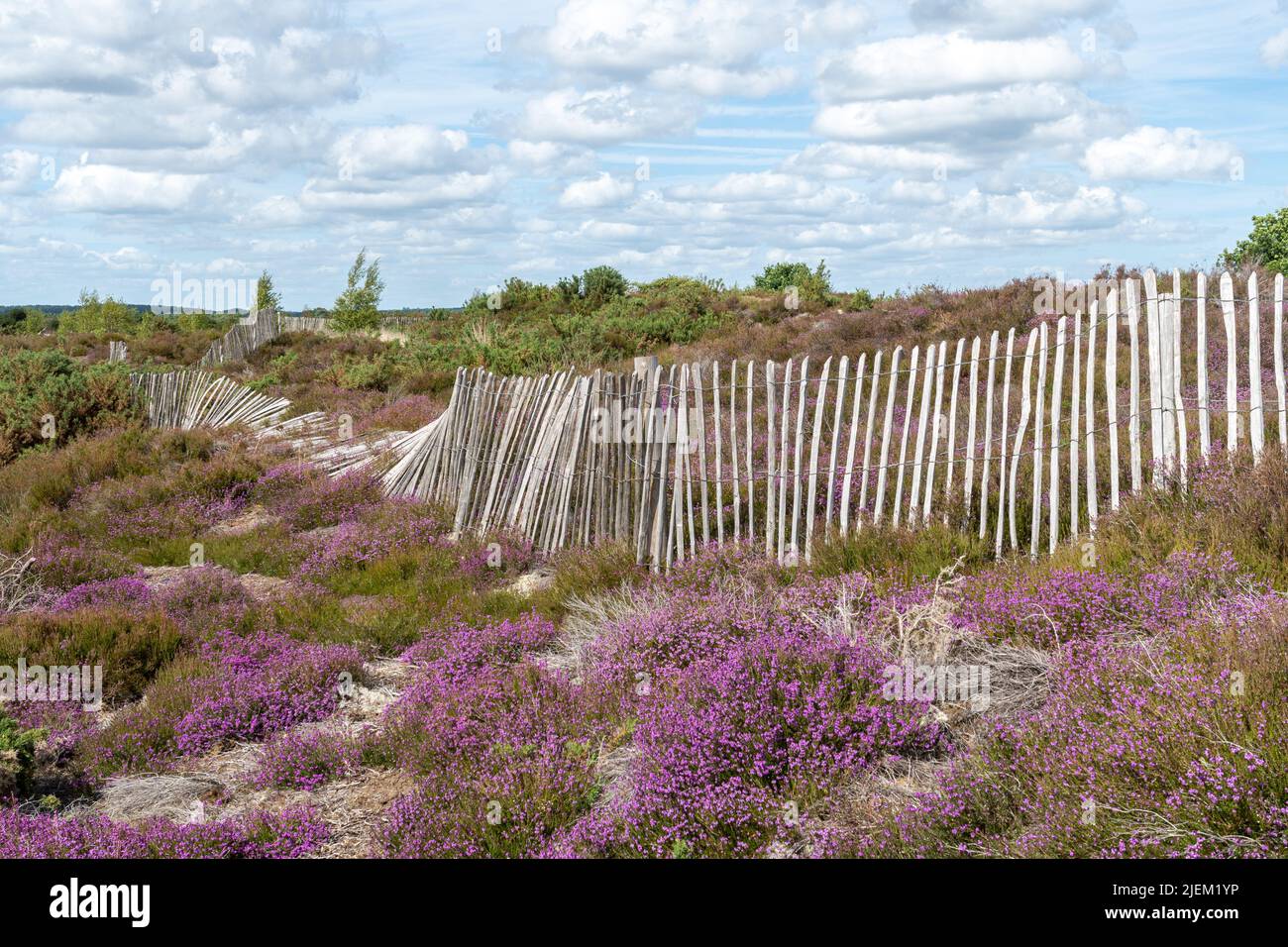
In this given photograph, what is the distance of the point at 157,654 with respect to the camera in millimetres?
7137

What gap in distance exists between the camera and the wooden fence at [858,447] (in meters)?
6.34

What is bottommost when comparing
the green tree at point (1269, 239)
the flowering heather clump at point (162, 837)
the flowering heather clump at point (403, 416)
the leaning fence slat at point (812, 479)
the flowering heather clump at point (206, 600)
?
the flowering heather clump at point (162, 837)

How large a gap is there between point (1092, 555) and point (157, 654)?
20.1ft

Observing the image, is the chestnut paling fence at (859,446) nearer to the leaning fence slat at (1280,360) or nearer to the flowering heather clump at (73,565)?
the leaning fence slat at (1280,360)

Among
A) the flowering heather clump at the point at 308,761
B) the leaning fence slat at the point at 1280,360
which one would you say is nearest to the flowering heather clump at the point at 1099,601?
the leaning fence slat at the point at 1280,360

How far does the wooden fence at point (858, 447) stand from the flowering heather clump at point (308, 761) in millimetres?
3357

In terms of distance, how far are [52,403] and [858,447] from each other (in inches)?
496

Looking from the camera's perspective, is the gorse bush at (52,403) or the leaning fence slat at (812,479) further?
the gorse bush at (52,403)

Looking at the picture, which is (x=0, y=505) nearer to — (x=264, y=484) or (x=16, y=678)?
(x=264, y=484)

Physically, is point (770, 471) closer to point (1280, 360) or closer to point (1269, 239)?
point (1280, 360)

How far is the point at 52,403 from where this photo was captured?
1562 cm

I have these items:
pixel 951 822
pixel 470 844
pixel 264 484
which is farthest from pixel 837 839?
pixel 264 484

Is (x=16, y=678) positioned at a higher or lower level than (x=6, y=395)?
lower
